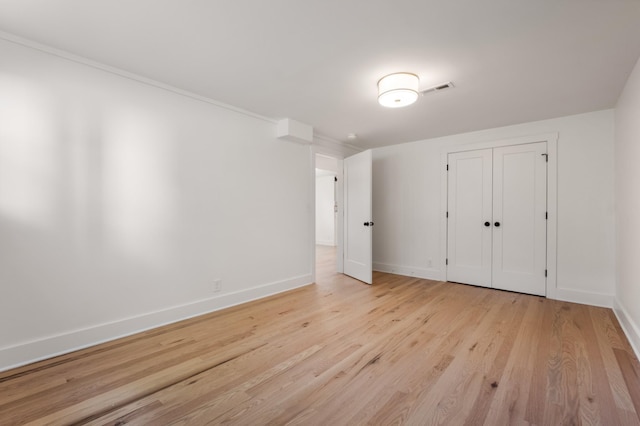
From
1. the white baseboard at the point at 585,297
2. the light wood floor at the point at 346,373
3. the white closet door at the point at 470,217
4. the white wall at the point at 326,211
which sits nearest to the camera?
the light wood floor at the point at 346,373

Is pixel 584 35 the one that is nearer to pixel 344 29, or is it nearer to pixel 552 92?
pixel 552 92

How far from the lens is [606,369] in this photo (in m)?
2.03

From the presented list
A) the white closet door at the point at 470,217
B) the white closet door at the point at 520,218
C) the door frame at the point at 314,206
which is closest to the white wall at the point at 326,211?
the door frame at the point at 314,206

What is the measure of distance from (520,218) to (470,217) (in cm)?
64

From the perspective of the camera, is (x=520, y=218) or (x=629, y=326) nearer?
(x=629, y=326)

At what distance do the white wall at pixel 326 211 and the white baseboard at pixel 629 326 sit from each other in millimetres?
6753

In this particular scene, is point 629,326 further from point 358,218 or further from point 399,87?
point 358,218

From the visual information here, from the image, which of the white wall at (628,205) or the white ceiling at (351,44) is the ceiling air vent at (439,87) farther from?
the white wall at (628,205)

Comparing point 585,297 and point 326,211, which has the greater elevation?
point 326,211

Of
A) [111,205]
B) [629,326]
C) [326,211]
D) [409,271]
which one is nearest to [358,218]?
[409,271]

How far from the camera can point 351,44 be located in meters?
2.10

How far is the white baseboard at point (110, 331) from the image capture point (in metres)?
2.08

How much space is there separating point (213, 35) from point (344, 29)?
918mm

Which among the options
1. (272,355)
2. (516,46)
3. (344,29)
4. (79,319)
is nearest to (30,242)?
(79,319)
